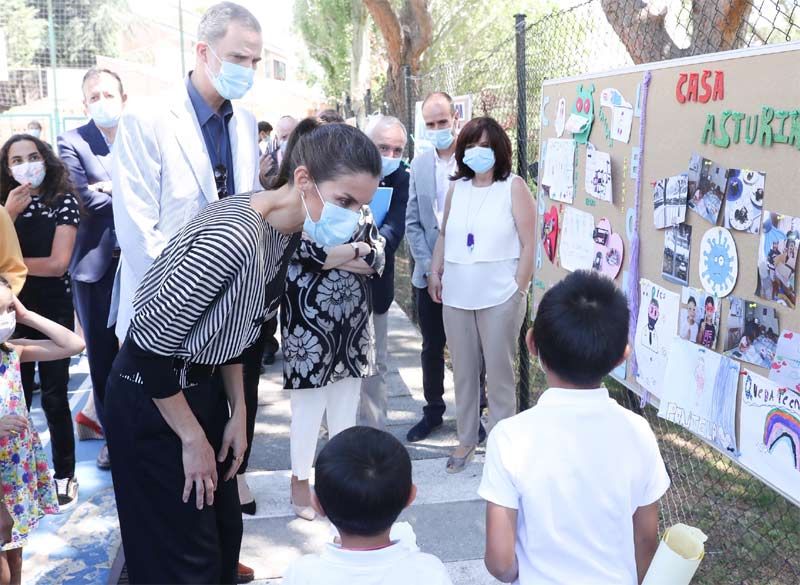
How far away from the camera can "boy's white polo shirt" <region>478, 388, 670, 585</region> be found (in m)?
1.85

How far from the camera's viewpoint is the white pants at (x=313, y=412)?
402 cm

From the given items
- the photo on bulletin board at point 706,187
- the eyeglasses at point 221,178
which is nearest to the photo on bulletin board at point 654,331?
the photo on bulletin board at point 706,187

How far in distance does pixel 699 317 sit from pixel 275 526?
233 cm

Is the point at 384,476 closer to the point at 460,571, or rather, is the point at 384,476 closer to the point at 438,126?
the point at 460,571

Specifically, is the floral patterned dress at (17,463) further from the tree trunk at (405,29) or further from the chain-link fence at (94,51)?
the chain-link fence at (94,51)

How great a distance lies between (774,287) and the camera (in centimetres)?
231

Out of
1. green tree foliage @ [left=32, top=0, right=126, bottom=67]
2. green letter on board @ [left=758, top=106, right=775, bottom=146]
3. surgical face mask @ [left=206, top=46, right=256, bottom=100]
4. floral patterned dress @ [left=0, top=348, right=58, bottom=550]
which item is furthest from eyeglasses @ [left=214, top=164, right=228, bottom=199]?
green tree foliage @ [left=32, top=0, right=126, bottom=67]

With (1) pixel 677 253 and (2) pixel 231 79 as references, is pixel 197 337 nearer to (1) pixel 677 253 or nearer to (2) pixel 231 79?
(2) pixel 231 79

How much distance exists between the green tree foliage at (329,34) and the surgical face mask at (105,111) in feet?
77.6

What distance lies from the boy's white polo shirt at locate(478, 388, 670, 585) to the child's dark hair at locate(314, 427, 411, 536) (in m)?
0.23

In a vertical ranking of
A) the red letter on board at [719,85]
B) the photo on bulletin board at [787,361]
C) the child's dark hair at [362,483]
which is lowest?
the child's dark hair at [362,483]

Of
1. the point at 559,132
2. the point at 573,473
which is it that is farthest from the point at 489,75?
the point at 573,473

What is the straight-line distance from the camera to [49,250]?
4137mm

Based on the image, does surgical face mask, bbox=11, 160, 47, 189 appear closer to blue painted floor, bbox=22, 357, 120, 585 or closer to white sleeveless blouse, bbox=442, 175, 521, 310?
blue painted floor, bbox=22, 357, 120, 585
